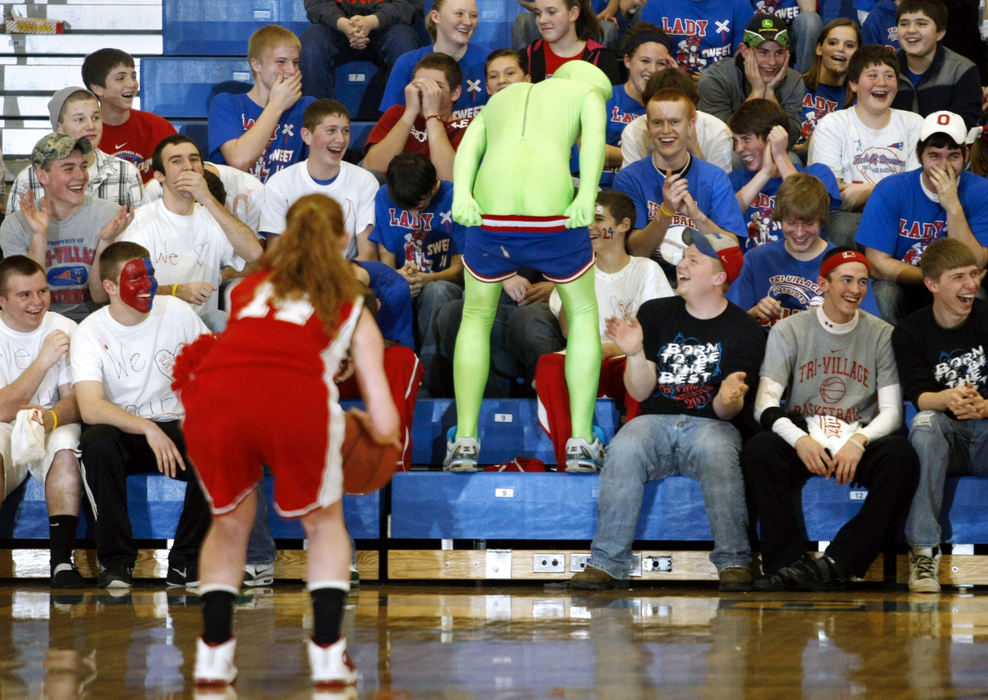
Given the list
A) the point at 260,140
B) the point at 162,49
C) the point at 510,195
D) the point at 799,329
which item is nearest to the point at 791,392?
the point at 799,329

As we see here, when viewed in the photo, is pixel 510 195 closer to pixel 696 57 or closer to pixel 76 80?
pixel 696 57

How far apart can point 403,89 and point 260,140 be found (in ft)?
3.56

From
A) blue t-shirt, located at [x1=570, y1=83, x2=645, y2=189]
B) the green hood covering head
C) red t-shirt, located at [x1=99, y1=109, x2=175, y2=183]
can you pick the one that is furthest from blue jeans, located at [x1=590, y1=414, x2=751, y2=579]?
red t-shirt, located at [x1=99, y1=109, x2=175, y2=183]

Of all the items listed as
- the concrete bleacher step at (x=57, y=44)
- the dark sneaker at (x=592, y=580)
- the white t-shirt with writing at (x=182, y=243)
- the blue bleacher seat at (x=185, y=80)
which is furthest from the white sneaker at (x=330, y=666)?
the concrete bleacher step at (x=57, y=44)

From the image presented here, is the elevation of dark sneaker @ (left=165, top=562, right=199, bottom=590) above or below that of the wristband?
below

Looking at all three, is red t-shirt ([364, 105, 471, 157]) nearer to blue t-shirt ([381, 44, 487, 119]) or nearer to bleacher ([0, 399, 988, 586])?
blue t-shirt ([381, 44, 487, 119])

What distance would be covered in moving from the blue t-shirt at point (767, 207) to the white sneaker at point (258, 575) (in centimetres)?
301

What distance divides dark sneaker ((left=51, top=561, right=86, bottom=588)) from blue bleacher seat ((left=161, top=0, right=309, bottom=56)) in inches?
189

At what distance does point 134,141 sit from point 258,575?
324 cm

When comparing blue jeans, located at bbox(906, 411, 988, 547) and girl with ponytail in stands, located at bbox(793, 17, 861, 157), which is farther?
girl with ponytail in stands, located at bbox(793, 17, 861, 157)

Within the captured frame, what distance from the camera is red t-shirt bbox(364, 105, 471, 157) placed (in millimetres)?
7395

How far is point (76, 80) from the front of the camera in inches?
367

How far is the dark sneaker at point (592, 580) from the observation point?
5184mm

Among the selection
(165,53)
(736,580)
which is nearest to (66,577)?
(736,580)
